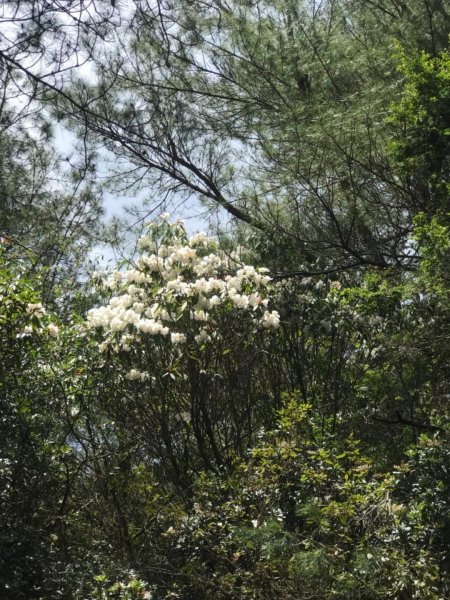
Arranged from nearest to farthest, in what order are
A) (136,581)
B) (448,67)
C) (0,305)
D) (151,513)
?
(136,581), (0,305), (151,513), (448,67)

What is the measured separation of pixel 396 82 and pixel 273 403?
10.3 feet

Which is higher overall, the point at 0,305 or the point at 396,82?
the point at 396,82

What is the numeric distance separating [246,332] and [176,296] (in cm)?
54

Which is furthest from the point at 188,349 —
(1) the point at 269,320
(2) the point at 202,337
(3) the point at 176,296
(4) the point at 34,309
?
(4) the point at 34,309

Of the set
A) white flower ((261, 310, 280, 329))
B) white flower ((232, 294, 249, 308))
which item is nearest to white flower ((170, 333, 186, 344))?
white flower ((232, 294, 249, 308))

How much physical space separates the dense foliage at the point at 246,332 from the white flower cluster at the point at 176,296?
0.06 feet

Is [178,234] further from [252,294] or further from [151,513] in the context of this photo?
[151,513]

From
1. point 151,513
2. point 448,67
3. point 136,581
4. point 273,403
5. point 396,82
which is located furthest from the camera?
point 396,82

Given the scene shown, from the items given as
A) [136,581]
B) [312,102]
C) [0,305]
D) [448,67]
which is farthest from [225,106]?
[136,581]

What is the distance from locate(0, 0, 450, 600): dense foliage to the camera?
3979 millimetres

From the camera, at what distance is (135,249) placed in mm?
8312

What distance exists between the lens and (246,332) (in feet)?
17.5

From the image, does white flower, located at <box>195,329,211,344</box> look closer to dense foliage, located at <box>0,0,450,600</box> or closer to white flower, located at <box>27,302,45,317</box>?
dense foliage, located at <box>0,0,450,600</box>

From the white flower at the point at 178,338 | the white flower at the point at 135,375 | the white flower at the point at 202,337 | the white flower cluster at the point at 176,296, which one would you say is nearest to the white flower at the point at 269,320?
the white flower cluster at the point at 176,296
